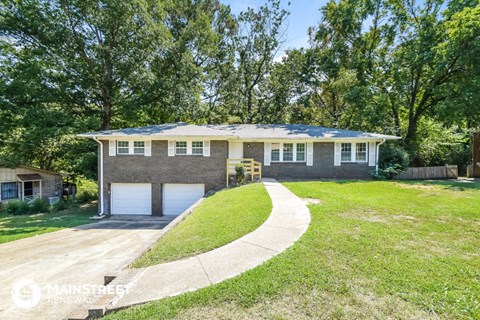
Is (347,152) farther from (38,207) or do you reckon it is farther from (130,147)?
(38,207)

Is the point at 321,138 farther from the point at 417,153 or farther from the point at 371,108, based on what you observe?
the point at 417,153

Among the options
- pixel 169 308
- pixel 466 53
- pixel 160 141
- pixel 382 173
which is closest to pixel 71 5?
pixel 160 141

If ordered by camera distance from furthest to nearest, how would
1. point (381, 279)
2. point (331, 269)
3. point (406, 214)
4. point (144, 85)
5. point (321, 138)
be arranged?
point (144, 85), point (321, 138), point (406, 214), point (331, 269), point (381, 279)

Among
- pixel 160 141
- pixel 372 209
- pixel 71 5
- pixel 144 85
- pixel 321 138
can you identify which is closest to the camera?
pixel 372 209

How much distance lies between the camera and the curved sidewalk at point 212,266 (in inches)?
135

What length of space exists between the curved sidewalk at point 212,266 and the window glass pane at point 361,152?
1180 centimetres

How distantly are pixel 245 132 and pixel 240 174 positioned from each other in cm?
452

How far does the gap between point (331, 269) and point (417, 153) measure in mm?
20493

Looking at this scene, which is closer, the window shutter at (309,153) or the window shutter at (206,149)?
the window shutter at (206,149)

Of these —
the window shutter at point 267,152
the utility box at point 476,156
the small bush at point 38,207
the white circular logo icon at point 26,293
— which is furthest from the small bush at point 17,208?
the utility box at point 476,156

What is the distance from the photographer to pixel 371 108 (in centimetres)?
Result: 1925

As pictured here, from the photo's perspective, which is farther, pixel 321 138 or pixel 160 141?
pixel 321 138

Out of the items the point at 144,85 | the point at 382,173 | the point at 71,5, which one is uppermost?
the point at 71,5

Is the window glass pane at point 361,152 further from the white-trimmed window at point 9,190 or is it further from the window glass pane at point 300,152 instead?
the white-trimmed window at point 9,190
